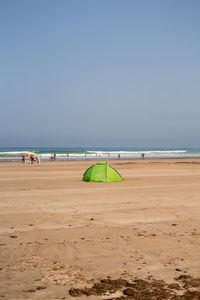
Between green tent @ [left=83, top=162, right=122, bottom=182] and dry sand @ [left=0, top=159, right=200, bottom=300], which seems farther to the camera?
green tent @ [left=83, top=162, right=122, bottom=182]

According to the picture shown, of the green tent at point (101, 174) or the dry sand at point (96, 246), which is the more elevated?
the green tent at point (101, 174)

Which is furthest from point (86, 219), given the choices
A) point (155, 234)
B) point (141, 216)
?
point (155, 234)

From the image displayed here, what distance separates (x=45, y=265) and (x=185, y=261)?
7.13ft

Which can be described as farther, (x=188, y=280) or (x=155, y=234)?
(x=155, y=234)

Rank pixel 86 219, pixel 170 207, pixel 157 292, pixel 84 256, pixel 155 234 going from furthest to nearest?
1. pixel 170 207
2. pixel 86 219
3. pixel 155 234
4. pixel 84 256
5. pixel 157 292

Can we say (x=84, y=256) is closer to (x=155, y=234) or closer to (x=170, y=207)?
(x=155, y=234)

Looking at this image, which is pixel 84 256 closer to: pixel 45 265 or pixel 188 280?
pixel 45 265

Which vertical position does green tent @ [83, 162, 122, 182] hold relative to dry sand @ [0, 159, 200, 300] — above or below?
above

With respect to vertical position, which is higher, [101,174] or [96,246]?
[101,174]

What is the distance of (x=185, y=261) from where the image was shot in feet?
17.4

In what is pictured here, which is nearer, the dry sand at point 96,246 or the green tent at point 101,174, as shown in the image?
the dry sand at point 96,246

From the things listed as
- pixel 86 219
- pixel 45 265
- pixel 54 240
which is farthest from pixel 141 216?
pixel 45 265

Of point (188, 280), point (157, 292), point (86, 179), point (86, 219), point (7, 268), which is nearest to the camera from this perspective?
point (157, 292)

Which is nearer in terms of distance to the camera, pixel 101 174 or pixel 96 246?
pixel 96 246
